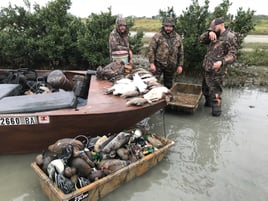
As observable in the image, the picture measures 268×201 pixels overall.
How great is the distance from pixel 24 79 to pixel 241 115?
4295 mm

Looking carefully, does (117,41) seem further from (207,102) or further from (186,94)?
(207,102)

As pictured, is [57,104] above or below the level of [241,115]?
above

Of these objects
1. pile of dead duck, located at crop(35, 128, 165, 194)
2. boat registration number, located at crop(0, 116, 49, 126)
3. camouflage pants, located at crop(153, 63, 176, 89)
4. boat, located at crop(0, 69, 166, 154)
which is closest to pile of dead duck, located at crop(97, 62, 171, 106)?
boat, located at crop(0, 69, 166, 154)

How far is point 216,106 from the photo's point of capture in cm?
574

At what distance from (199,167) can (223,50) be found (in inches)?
99.6

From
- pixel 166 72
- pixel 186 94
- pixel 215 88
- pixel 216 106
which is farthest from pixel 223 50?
pixel 186 94

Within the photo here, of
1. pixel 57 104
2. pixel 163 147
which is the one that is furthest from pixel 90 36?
pixel 163 147

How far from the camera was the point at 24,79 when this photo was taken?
4.95 meters

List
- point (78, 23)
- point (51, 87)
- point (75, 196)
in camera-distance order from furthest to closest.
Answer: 1. point (78, 23)
2. point (51, 87)
3. point (75, 196)

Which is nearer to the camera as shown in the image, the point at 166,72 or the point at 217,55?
the point at 217,55

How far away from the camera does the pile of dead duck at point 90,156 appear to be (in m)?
3.04

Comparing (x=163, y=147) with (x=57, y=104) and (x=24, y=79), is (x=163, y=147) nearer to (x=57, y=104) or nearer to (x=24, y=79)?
(x=57, y=104)

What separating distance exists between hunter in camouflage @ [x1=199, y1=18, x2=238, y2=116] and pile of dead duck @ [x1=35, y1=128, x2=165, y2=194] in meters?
2.17

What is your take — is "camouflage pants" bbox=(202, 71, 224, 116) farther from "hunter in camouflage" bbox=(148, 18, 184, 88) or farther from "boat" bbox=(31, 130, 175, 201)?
"boat" bbox=(31, 130, 175, 201)
